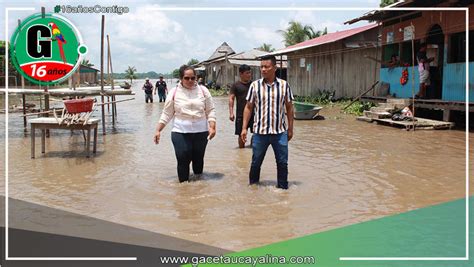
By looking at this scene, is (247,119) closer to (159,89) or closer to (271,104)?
(271,104)

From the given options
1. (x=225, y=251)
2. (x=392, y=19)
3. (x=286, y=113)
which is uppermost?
(x=392, y=19)

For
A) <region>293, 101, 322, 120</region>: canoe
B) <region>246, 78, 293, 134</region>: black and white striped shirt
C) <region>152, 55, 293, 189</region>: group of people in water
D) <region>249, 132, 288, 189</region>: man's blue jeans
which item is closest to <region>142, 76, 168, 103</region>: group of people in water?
<region>293, 101, 322, 120</region>: canoe

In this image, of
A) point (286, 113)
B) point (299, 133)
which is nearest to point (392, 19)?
point (299, 133)

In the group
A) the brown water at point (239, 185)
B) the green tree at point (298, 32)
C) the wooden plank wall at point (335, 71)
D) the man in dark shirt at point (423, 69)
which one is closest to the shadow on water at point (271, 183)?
the brown water at point (239, 185)

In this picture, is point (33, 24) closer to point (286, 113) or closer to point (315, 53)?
point (286, 113)

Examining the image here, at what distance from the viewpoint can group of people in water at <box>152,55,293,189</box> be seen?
5570mm

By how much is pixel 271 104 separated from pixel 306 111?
994 centimetres

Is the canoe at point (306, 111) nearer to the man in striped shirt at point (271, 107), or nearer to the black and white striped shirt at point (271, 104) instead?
the man in striped shirt at point (271, 107)

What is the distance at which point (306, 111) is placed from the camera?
50.2 ft

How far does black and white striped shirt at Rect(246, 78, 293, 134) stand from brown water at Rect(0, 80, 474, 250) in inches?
32.8

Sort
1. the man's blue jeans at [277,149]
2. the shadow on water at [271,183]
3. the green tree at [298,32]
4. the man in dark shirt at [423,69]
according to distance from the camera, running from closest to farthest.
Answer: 1. the man's blue jeans at [277,149]
2. the shadow on water at [271,183]
3. the man in dark shirt at [423,69]
4. the green tree at [298,32]

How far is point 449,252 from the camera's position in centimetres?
380

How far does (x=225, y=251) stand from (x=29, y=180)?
403cm

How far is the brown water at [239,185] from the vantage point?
4.65m
